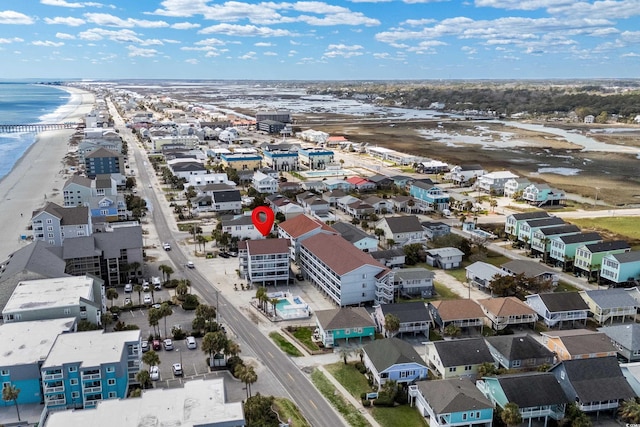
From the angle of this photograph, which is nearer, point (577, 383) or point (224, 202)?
point (577, 383)

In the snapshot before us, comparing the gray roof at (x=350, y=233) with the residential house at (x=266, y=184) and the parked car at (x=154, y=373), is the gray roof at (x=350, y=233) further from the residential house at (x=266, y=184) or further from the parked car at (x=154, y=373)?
the residential house at (x=266, y=184)

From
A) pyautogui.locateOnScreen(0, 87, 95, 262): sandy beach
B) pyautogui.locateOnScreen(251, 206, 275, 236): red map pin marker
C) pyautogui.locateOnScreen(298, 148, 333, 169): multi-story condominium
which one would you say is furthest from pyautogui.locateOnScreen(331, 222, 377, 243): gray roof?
pyautogui.locateOnScreen(298, 148, 333, 169): multi-story condominium

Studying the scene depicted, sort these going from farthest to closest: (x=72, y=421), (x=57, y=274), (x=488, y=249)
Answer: (x=488, y=249)
(x=57, y=274)
(x=72, y=421)

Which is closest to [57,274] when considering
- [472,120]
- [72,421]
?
[72,421]

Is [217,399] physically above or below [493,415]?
above

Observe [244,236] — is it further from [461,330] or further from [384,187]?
[384,187]

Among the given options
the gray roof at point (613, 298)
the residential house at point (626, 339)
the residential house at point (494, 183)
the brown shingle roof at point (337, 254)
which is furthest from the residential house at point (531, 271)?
the residential house at point (494, 183)

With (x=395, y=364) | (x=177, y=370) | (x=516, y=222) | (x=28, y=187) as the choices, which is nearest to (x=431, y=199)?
(x=516, y=222)
